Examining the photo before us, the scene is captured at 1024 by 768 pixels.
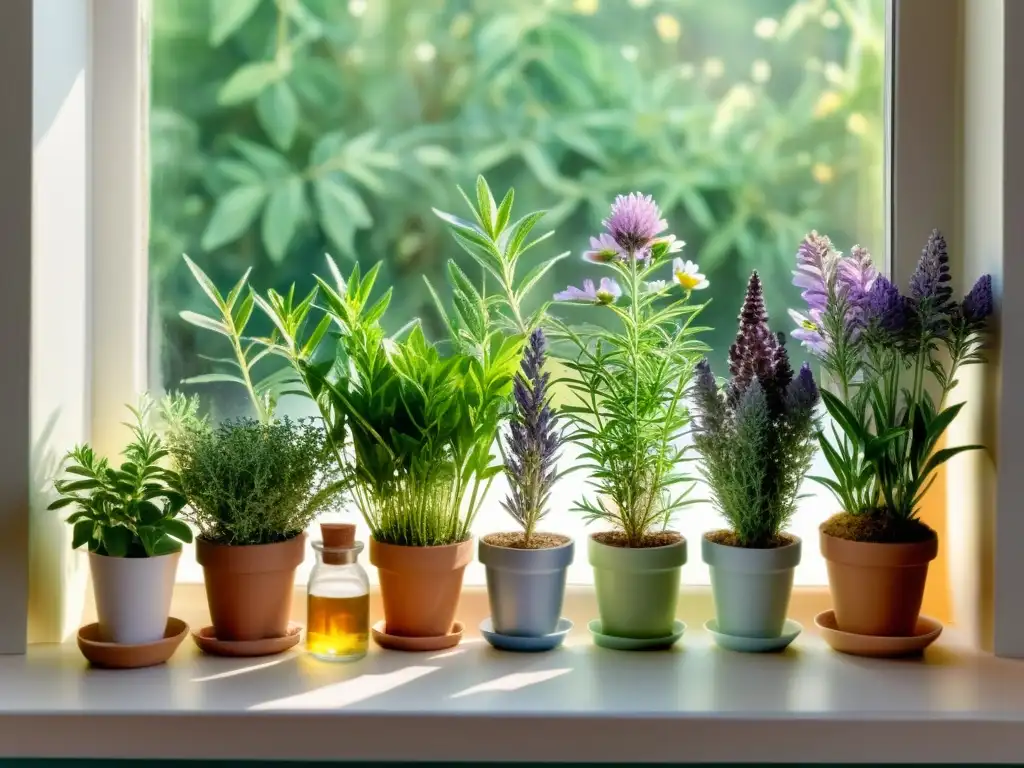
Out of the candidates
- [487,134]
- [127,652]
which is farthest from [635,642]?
[487,134]

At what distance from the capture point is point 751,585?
4.35 ft

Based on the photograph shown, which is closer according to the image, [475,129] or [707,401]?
[707,401]

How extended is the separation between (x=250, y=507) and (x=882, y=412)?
0.78 metres

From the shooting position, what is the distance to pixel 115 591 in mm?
1264

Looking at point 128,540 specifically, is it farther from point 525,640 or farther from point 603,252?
point 603,252

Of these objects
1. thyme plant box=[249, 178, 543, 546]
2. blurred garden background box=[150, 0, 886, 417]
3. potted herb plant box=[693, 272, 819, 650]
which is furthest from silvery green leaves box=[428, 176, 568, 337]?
potted herb plant box=[693, 272, 819, 650]

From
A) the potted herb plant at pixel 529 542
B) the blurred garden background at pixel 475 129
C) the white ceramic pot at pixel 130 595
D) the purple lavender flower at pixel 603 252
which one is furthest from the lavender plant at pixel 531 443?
the white ceramic pot at pixel 130 595

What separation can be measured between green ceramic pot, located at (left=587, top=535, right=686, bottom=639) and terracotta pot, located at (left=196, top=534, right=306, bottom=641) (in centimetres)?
38

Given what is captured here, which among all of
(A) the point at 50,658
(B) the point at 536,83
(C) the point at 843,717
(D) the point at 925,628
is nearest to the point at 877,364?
(D) the point at 925,628

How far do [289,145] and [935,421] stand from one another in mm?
921

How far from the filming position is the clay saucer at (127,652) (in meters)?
1.26

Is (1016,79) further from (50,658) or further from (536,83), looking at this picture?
(50,658)

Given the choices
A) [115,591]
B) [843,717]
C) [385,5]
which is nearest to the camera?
[843,717]

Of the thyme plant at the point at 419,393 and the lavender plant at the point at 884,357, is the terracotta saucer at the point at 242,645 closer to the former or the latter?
the thyme plant at the point at 419,393
